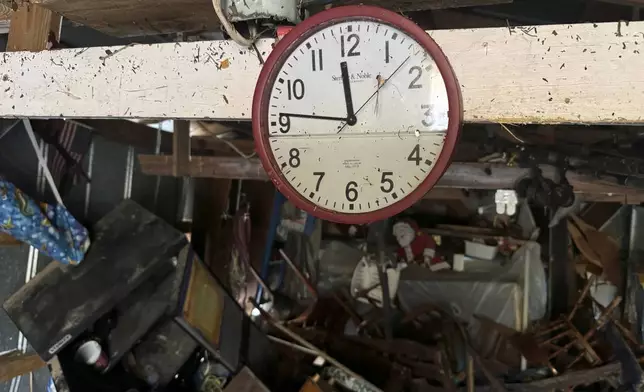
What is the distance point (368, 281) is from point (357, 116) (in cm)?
238

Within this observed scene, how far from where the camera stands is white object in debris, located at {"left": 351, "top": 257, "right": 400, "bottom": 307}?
3.32 m

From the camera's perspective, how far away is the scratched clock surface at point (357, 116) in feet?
3.46

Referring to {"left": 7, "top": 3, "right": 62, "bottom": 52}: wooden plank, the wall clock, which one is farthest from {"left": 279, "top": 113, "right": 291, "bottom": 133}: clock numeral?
{"left": 7, "top": 3, "right": 62, "bottom": 52}: wooden plank

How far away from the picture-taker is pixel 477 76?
1.04 meters

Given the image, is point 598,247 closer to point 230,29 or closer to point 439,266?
point 439,266

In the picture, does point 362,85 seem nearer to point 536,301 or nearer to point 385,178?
point 385,178

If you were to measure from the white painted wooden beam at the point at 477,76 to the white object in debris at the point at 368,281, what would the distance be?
2298 mm

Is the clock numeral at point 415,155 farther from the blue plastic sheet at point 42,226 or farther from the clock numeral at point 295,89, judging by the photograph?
the blue plastic sheet at point 42,226

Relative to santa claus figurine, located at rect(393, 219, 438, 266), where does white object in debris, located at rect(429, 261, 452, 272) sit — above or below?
below

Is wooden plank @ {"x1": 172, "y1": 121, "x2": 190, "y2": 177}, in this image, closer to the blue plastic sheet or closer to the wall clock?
the blue plastic sheet

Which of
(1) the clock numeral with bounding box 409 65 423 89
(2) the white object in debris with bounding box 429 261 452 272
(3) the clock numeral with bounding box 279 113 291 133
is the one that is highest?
(1) the clock numeral with bounding box 409 65 423 89

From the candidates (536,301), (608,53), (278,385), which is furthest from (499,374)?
(608,53)

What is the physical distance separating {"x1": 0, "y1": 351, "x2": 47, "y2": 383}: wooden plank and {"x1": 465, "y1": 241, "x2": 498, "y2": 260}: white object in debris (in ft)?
7.70

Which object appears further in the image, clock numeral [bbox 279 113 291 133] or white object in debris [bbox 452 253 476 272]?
white object in debris [bbox 452 253 476 272]
